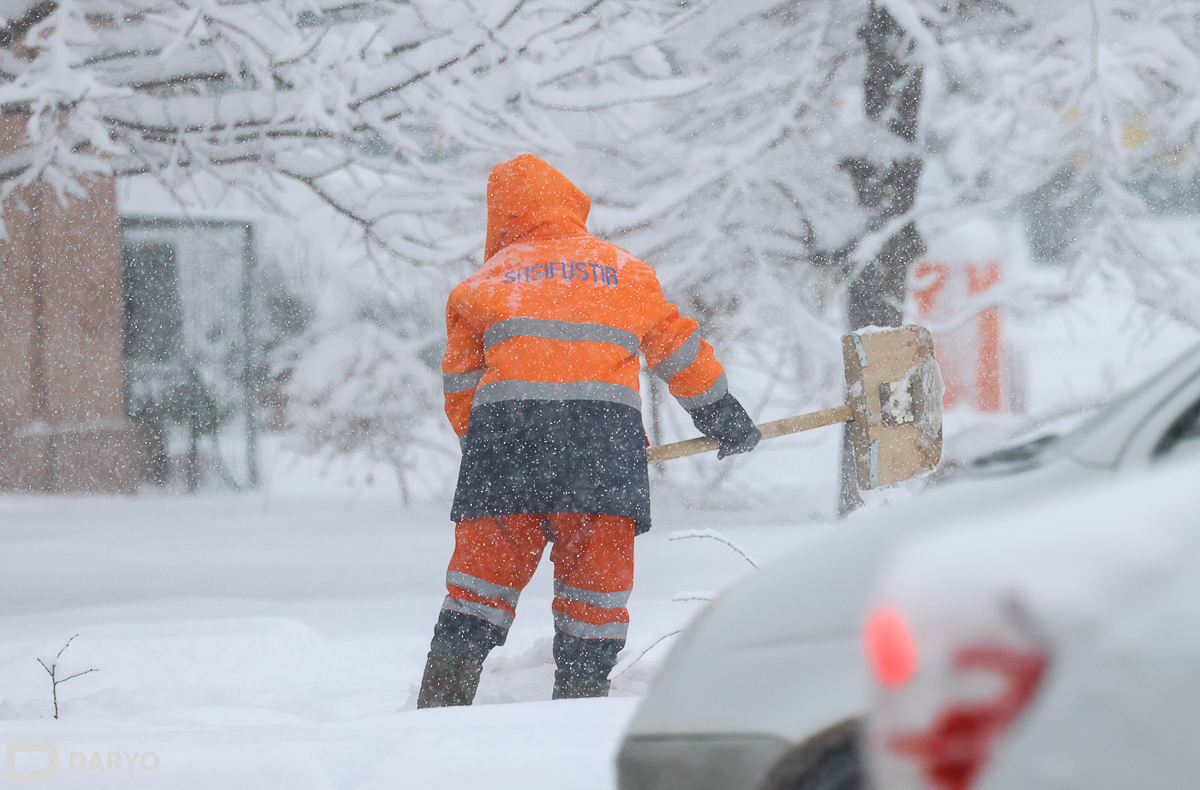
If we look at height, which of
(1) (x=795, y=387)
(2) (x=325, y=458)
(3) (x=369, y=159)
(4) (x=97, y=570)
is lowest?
(4) (x=97, y=570)

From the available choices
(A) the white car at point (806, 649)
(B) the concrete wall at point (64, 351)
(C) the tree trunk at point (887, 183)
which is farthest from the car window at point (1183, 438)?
(B) the concrete wall at point (64, 351)

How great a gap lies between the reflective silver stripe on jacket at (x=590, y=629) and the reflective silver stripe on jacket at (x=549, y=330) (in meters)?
0.77

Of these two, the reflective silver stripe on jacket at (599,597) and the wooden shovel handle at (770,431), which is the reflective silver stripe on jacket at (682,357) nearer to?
the wooden shovel handle at (770,431)

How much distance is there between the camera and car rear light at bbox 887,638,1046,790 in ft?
2.39

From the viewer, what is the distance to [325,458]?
7508 mm

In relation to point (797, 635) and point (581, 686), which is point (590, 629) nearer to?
point (581, 686)

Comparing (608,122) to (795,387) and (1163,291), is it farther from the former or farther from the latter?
(1163,291)

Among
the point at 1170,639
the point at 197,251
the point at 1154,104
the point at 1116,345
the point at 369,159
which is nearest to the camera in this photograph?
the point at 1170,639

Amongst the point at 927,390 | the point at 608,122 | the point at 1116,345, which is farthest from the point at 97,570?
the point at 1116,345

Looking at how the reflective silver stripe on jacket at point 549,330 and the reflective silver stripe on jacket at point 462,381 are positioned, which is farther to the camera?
the reflective silver stripe on jacket at point 462,381

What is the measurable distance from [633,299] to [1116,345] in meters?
6.60

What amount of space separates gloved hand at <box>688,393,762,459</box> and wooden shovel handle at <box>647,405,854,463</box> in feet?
0.23

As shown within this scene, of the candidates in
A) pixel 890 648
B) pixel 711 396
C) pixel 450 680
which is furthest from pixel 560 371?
pixel 890 648

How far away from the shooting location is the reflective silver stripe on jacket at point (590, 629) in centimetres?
282
